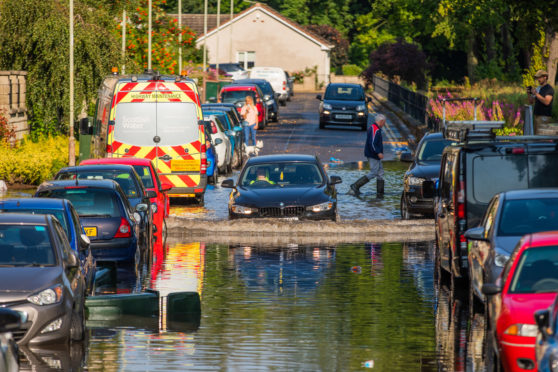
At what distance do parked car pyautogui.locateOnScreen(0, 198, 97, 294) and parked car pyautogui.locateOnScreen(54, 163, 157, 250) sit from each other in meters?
4.92

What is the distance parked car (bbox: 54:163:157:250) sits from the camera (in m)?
20.9

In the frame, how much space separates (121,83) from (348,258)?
9.06 meters

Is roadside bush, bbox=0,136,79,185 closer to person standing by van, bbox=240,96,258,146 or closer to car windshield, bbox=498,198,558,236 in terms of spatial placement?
person standing by van, bbox=240,96,258,146

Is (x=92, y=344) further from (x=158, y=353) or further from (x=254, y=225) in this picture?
(x=254, y=225)

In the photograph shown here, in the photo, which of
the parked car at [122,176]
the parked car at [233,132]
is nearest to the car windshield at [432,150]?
the parked car at [122,176]

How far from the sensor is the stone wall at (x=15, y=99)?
1519 inches

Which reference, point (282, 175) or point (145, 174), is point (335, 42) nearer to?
point (282, 175)

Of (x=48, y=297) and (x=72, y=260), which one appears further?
(x=72, y=260)

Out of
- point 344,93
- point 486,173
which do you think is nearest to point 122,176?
point 486,173

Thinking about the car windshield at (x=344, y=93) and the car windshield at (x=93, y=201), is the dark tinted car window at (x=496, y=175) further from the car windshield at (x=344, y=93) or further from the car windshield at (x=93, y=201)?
the car windshield at (x=344, y=93)

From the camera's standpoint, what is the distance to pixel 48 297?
41.2 ft

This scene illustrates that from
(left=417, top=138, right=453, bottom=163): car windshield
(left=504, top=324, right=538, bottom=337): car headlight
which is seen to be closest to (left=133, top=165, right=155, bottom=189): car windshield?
(left=417, top=138, right=453, bottom=163): car windshield

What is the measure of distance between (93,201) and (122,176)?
10.4ft

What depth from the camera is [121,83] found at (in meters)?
27.5
